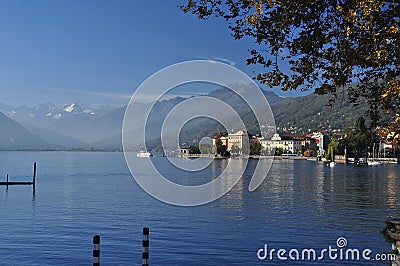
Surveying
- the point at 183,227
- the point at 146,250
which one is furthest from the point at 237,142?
the point at 146,250

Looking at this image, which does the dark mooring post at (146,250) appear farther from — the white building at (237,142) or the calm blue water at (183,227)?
the white building at (237,142)

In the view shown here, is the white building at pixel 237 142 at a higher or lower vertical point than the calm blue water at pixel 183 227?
higher

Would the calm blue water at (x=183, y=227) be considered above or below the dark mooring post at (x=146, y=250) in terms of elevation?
below

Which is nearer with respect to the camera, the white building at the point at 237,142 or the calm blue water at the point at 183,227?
the calm blue water at the point at 183,227

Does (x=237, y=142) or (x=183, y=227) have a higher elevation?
(x=237, y=142)

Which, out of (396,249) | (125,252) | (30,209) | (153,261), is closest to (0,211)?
(30,209)

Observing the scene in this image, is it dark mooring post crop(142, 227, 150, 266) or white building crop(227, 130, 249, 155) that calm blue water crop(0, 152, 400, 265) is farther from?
white building crop(227, 130, 249, 155)

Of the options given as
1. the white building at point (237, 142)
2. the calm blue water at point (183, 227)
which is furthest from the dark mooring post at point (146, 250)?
the white building at point (237, 142)

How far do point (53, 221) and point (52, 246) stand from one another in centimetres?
803

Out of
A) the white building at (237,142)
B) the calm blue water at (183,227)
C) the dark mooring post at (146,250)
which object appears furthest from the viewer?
the white building at (237,142)

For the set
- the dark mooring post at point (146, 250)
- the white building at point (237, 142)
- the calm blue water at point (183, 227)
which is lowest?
the calm blue water at point (183, 227)

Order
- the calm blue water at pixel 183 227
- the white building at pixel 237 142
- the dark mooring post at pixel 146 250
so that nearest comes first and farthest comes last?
the dark mooring post at pixel 146 250
the calm blue water at pixel 183 227
the white building at pixel 237 142

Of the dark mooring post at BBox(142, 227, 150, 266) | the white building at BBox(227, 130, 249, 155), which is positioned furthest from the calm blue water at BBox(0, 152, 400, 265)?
the white building at BBox(227, 130, 249, 155)

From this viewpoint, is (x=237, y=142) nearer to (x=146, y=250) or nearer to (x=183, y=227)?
(x=183, y=227)
